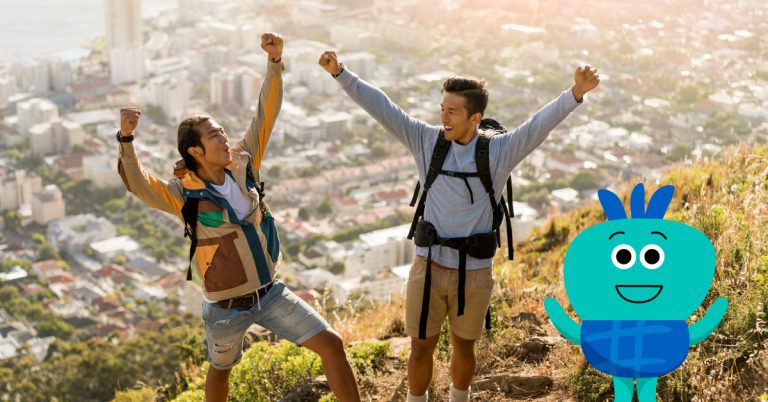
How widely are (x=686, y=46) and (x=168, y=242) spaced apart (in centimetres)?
1902

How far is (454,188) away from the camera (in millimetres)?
2238

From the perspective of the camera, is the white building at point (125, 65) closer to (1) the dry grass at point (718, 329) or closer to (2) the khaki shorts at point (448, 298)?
(1) the dry grass at point (718, 329)

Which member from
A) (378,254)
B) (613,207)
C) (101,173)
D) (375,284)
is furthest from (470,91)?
(101,173)

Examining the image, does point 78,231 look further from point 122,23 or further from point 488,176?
point 488,176

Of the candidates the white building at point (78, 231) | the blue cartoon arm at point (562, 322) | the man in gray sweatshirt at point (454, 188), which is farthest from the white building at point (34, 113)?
the blue cartoon arm at point (562, 322)

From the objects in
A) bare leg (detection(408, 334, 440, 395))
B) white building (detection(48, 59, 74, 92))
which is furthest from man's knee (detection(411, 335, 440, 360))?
white building (detection(48, 59, 74, 92))

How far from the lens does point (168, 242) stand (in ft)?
69.3

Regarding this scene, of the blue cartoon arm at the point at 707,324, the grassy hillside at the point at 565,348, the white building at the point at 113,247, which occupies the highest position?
the blue cartoon arm at the point at 707,324

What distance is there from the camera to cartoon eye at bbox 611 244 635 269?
1.64 m

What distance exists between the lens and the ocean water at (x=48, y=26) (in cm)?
3972

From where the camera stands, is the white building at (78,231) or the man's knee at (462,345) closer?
the man's knee at (462,345)

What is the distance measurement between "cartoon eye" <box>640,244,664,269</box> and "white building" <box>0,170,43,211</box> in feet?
77.7

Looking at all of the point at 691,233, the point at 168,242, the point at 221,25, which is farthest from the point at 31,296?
the point at 221,25

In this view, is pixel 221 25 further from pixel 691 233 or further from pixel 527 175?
pixel 691 233
